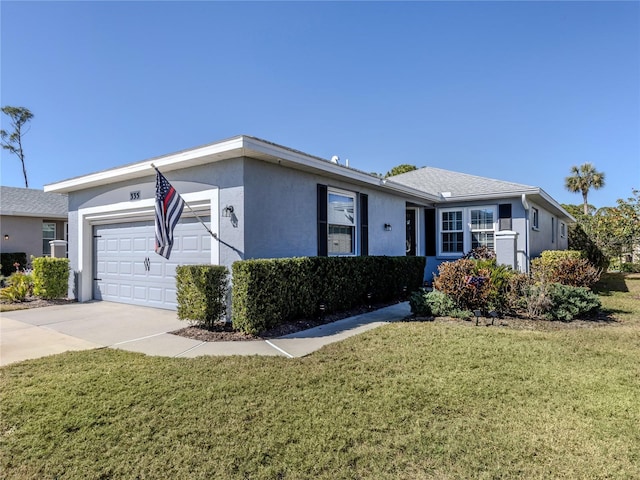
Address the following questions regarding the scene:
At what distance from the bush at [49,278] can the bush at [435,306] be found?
9.82 meters

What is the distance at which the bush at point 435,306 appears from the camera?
24.6ft

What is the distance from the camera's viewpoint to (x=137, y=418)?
127 inches

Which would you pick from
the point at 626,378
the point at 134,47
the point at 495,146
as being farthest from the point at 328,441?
the point at 495,146

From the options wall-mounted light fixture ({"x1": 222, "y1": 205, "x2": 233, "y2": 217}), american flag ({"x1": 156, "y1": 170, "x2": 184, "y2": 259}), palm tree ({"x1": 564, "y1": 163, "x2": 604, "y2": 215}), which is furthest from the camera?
palm tree ({"x1": 564, "y1": 163, "x2": 604, "y2": 215})

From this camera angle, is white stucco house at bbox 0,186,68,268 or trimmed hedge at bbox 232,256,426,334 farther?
white stucco house at bbox 0,186,68,268

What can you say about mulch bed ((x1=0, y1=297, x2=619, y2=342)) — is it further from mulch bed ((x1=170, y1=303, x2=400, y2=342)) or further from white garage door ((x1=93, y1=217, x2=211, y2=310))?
white garage door ((x1=93, y1=217, x2=211, y2=310))

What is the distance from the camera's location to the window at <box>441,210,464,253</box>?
14.0m

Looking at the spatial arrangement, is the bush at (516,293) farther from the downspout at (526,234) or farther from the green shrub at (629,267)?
the green shrub at (629,267)

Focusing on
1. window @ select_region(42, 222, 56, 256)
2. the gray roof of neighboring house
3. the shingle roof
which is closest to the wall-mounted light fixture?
the shingle roof

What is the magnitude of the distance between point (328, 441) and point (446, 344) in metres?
3.23

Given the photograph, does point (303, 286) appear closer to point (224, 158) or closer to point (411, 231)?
point (224, 158)

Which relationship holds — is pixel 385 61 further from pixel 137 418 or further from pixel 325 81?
pixel 137 418

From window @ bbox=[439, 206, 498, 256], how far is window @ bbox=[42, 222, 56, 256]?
733 inches

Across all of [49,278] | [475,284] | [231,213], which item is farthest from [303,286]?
[49,278]
